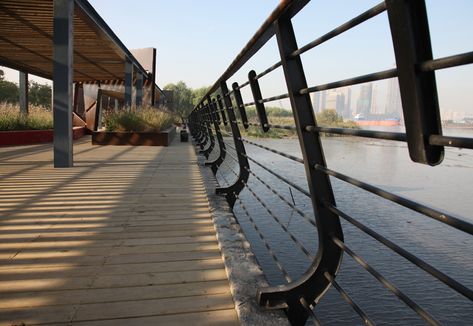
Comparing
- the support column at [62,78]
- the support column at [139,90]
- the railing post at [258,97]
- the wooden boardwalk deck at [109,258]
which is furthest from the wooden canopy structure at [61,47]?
the railing post at [258,97]

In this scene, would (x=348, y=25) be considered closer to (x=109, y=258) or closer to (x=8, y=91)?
(x=109, y=258)

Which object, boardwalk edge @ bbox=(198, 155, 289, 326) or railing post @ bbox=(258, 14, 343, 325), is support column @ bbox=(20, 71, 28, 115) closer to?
boardwalk edge @ bbox=(198, 155, 289, 326)

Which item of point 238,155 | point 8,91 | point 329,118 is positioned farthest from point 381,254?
point 8,91

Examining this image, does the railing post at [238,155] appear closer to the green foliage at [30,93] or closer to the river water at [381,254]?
the river water at [381,254]

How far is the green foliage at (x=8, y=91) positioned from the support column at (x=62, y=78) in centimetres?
4309

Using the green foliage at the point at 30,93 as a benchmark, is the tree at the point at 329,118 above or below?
below

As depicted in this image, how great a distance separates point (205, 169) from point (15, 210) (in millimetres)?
2714

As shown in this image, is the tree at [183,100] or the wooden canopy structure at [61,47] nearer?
the wooden canopy structure at [61,47]

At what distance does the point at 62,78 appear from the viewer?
18.0 ft

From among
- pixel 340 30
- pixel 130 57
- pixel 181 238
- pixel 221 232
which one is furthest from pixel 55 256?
pixel 130 57

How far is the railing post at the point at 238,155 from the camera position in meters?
2.92

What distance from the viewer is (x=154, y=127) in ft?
33.7

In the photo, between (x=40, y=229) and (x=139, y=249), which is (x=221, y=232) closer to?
(x=139, y=249)

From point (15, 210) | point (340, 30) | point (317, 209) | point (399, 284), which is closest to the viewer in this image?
point (340, 30)
